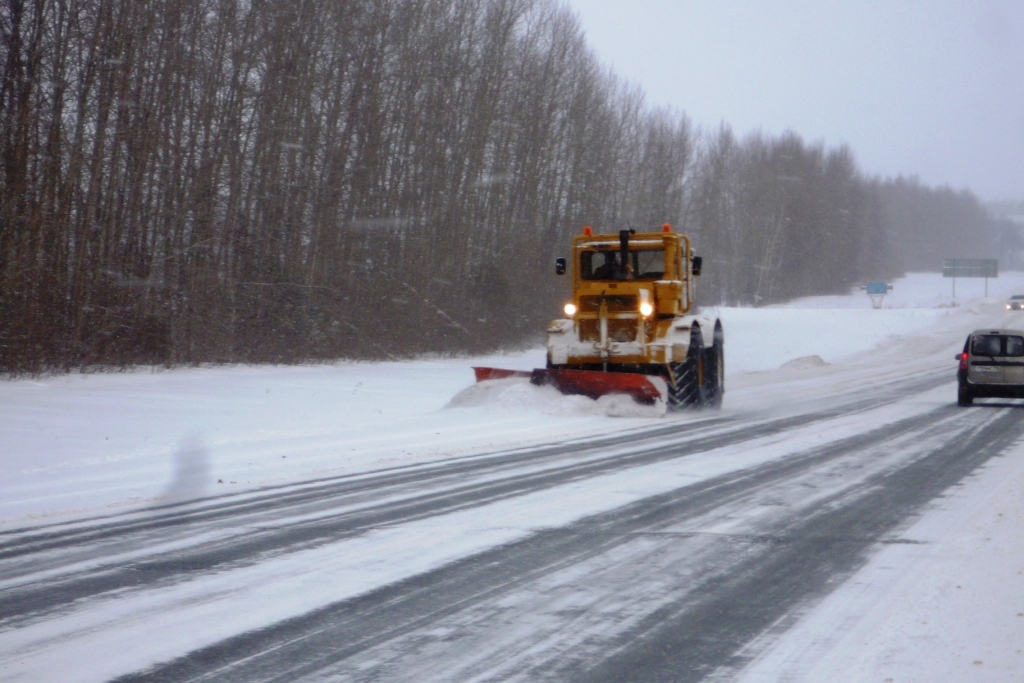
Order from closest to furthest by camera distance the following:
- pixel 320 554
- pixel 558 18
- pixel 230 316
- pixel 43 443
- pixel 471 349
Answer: pixel 320 554
pixel 43 443
pixel 230 316
pixel 471 349
pixel 558 18

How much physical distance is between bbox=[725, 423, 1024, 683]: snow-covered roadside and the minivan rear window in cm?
1344

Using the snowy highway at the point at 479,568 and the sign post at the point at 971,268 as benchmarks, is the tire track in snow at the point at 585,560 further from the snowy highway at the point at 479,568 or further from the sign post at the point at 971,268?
the sign post at the point at 971,268

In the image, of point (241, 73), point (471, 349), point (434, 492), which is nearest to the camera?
point (434, 492)

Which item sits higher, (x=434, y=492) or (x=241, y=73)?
(x=241, y=73)

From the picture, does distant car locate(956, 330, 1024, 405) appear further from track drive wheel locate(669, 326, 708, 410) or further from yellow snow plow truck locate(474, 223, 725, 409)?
yellow snow plow truck locate(474, 223, 725, 409)

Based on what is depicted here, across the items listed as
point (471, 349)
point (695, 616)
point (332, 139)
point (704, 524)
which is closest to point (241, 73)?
point (332, 139)

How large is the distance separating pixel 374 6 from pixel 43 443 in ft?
73.6

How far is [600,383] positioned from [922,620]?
1168 centimetres

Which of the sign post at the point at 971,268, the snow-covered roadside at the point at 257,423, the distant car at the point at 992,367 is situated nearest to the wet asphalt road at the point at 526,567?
the snow-covered roadside at the point at 257,423

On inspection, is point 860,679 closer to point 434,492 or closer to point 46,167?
point 434,492

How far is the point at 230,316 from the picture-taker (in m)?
25.1

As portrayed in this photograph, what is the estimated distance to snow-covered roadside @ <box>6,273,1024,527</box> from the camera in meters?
10.4

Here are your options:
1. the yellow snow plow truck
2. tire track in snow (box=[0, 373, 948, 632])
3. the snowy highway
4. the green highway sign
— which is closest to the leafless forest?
the yellow snow plow truck

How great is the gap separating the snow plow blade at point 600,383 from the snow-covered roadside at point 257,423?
169mm
